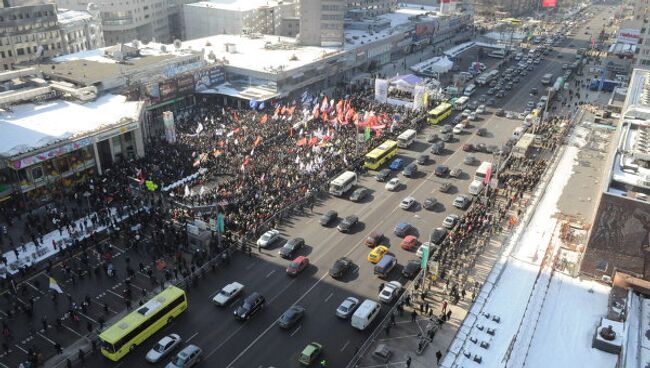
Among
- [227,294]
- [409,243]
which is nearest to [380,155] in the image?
[409,243]

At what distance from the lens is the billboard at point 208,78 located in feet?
288

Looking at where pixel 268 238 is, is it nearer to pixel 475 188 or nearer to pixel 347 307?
pixel 347 307

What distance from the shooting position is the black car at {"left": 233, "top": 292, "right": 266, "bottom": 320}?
132 ft

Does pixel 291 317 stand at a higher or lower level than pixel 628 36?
lower

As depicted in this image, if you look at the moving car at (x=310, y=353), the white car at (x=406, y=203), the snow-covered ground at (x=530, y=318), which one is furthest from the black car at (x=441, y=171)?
the moving car at (x=310, y=353)

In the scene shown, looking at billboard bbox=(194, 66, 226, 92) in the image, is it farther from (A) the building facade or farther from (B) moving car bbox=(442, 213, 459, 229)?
(B) moving car bbox=(442, 213, 459, 229)

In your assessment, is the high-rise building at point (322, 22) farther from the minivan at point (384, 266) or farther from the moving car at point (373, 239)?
the minivan at point (384, 266)

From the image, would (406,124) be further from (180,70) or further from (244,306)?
(244,306)

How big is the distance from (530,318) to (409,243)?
48.9ft

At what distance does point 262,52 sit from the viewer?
341 feet

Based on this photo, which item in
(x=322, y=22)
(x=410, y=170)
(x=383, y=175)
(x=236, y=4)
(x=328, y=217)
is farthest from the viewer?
(x=236, y=4)

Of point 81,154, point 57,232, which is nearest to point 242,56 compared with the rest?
point 81,154

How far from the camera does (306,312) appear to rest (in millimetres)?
41406

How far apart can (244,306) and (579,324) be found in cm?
2452
